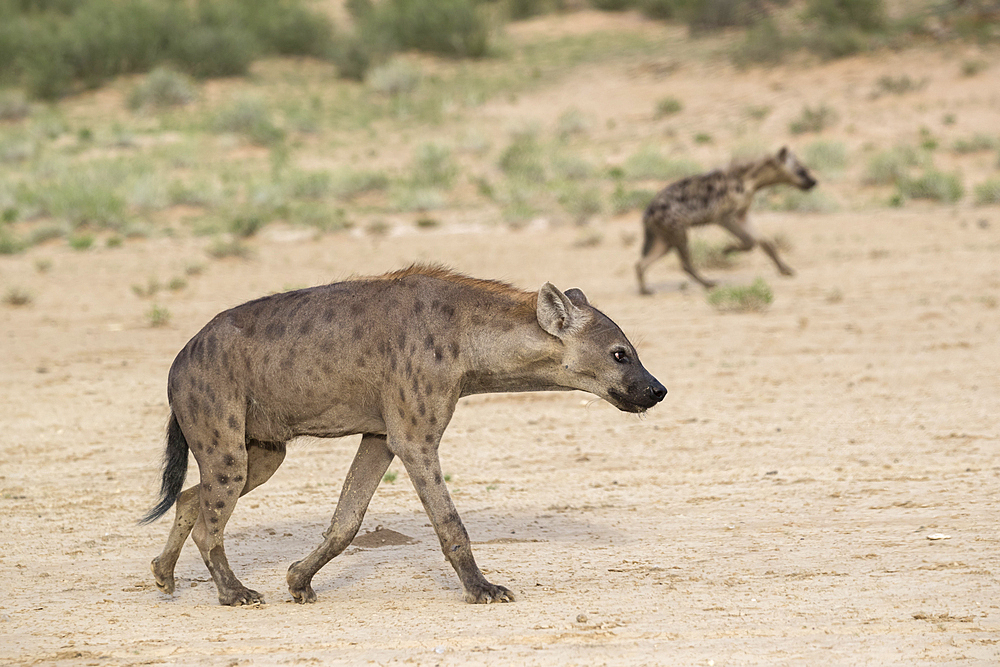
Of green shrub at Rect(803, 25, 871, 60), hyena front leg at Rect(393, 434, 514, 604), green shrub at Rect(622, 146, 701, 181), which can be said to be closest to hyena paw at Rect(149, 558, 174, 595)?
hyena front leg at Rect(393, 434, 514, 604)

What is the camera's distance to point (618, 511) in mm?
7402

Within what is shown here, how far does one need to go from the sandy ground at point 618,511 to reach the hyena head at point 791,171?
240cm

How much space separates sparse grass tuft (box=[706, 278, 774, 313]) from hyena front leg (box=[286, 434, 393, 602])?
9.20m

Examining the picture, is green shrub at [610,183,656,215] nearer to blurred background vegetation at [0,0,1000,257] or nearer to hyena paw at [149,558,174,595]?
blurred background vegetation at [0,0,1000,257]

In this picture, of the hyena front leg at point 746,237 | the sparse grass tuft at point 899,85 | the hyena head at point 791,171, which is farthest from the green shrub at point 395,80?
the hyena front leg at point 746,237

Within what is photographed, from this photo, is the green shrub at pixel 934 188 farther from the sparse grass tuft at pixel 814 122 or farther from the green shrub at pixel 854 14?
the green shrub at pixel 854 14

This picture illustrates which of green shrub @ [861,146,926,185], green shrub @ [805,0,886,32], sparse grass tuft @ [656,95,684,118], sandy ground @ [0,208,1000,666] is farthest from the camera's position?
green shrub @ [805,0,886,32]

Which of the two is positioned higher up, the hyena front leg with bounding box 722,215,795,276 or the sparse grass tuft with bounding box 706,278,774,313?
the hyena front leg with bounding box 722,215,795,276

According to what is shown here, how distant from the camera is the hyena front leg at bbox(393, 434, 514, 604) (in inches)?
219

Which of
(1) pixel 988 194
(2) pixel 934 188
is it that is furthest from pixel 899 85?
(1) pixel 988 194

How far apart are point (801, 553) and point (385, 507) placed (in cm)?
278

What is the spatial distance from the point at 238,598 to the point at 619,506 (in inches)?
105

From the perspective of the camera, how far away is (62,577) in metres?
6.34

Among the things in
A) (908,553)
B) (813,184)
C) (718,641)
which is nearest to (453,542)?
(718,641)
